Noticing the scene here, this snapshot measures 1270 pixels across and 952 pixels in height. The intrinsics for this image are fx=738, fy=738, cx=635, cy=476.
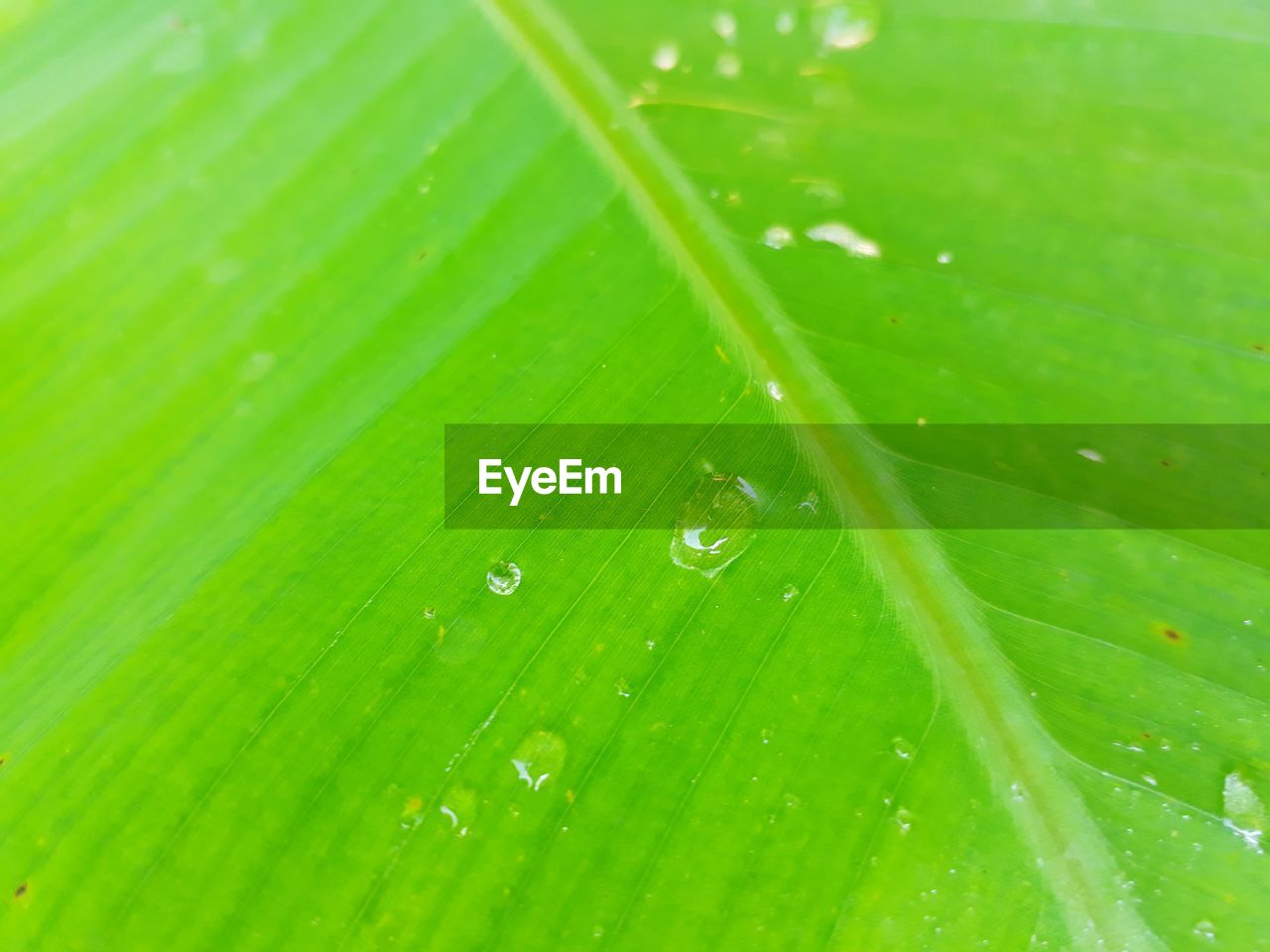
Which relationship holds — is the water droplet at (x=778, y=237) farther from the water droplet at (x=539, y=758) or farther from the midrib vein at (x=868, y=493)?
the water droplet at (x=539, y=758)

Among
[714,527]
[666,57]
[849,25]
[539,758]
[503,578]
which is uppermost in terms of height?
[849,25]

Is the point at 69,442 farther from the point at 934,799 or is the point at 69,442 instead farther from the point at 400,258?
the point at 934,799

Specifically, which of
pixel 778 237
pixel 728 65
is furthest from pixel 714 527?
pixel 728 65

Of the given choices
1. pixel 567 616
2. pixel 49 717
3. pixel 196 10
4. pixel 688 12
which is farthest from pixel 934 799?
pixel 196 10

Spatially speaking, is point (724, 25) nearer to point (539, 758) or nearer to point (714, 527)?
point (714, 527)

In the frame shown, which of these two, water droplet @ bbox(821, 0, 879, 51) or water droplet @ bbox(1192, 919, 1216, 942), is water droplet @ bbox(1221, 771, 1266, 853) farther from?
water droplet @ bbox(821, 0, 879, 51)

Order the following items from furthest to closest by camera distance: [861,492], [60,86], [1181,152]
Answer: [60,86] < [1181,152] < [861,492]

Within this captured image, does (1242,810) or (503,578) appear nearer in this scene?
(1242,810)
